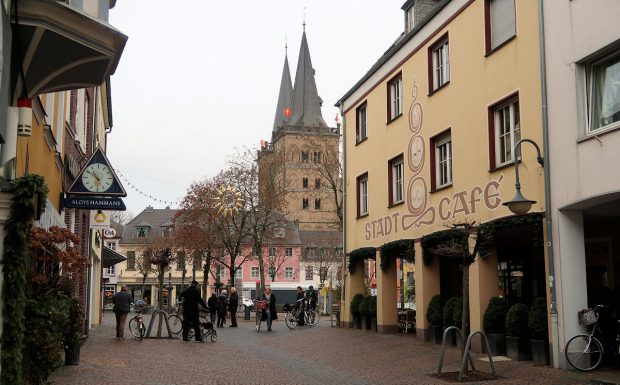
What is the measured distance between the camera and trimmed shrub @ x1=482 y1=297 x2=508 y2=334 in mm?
16500

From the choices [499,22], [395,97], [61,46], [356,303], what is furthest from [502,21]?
[356,303]

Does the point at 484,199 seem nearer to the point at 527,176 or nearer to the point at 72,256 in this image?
the point at 527,176

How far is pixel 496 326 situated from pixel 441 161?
5682 millimetres

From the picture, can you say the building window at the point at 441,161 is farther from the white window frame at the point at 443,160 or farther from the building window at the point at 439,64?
the building window at the point at 439,64

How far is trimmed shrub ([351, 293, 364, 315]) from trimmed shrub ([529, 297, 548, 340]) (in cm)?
1154

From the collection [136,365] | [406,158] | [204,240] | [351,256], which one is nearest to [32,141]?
[136,365]

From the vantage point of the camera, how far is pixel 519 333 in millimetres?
15398

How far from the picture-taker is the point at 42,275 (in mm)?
9914

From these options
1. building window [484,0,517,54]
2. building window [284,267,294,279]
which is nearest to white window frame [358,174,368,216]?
building window [484,0,517,54]

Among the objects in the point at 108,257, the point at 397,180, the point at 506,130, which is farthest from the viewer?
the point at 108,257

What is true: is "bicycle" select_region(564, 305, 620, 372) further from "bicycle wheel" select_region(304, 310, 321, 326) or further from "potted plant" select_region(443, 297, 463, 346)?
"bicycle wheel" select_region(304, 310, 321, 326)

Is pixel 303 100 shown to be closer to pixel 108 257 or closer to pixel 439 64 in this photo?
pixel 108 257

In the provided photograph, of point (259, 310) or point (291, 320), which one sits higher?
point (259, 310)

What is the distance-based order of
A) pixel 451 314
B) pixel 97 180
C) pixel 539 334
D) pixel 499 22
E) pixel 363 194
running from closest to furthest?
pixel 539 334 < pixel 97 180 < pixel 499 22 < pixel 451 314 < pixel 363 194
